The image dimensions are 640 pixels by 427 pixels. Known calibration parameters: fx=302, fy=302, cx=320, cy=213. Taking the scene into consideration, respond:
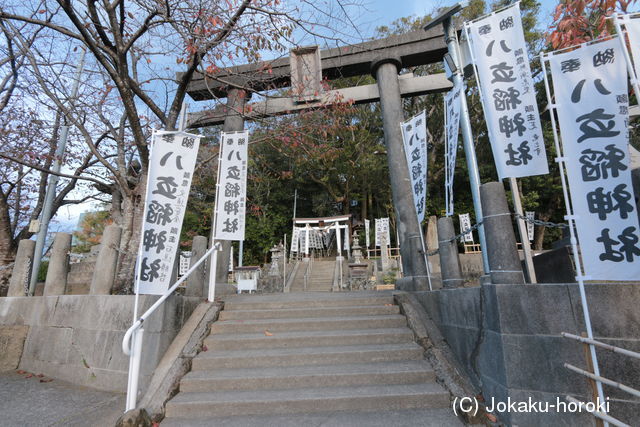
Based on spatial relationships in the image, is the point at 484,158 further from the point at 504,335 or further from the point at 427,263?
the point at 504,335

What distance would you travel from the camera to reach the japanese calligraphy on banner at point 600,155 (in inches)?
93.7

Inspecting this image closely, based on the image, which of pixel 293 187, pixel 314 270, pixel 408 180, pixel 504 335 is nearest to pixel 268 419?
pixel 504 335

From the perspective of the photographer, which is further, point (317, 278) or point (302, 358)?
point (317, 278)

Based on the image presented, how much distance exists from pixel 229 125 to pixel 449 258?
18.8 feet

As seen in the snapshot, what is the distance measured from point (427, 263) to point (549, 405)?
2.58 metres

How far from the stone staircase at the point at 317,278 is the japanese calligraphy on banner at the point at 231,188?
966cm

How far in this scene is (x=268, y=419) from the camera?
2920 mm

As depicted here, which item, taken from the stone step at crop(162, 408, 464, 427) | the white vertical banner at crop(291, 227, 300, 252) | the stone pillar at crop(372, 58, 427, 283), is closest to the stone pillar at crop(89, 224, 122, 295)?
the stone step at crop(162, 408, 464, 427)

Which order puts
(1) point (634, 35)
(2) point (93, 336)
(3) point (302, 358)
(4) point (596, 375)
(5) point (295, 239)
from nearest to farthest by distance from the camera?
(4) point (596, 375), (1) point (634, 35), (3) point (302, 358), (2) point (93, 336), (5) point (295, 239)

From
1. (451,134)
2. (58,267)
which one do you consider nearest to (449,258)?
(451,134)

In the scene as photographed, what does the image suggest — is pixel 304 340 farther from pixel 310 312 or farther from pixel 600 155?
pixel 600 155

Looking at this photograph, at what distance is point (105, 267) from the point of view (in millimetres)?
4660

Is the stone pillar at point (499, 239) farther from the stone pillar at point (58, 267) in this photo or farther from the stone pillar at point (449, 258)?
the stone pillar at point (58, 267)

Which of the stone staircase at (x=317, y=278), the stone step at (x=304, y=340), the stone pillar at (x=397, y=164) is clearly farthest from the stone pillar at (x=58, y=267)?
the stone staircase at (x=317, y=278)
